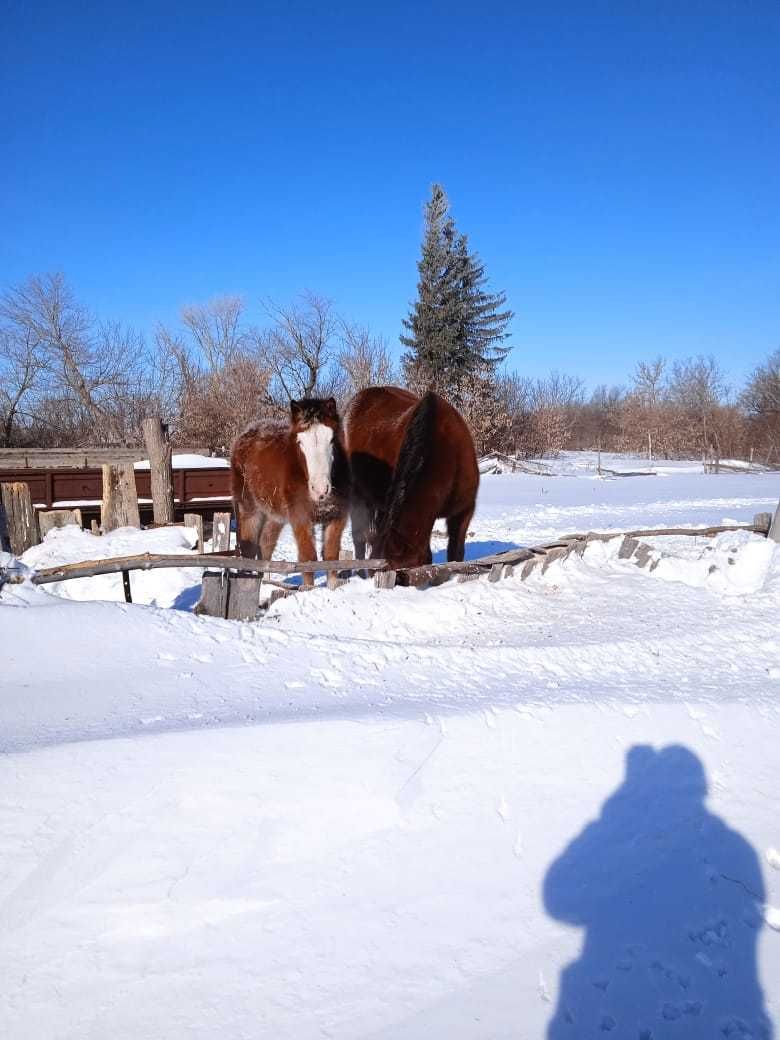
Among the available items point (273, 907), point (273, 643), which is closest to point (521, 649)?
point (273, 643)

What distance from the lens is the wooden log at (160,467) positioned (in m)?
11.8

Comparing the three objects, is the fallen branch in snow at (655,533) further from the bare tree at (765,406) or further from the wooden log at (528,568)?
the bare tree at (765,406)

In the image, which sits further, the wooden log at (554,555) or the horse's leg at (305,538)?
the horse's leg at (305,538)

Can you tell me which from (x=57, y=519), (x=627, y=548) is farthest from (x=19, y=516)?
(x=627, y=548)

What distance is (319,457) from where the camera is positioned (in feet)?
18.2

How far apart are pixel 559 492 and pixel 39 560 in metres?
14.5

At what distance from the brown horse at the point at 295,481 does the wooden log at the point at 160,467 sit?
4798mm

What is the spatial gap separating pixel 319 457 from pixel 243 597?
4.74 feet

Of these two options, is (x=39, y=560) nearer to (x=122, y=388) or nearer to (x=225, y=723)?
(x=225, y=723)

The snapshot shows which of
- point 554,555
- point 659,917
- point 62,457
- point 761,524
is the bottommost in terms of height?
point 659,917

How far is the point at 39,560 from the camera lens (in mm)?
9508

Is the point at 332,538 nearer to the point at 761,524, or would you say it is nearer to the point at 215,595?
the point at 215,595

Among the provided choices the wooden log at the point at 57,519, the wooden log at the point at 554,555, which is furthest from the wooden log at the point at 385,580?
the wooden log at the point at 57,519

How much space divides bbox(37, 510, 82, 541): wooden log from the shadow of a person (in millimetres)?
10941
